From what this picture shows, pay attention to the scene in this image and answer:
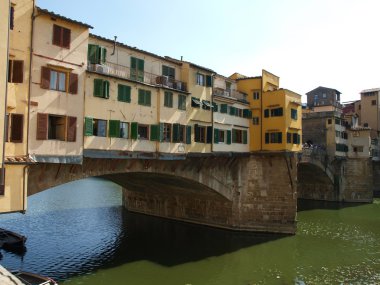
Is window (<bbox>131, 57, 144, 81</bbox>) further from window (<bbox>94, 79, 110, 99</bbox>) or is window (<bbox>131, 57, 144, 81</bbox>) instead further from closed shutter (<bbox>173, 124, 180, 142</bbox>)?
closed shutter (<bbox>173, 124, 180, 142</bbox>)

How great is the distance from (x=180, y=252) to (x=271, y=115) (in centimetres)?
1773

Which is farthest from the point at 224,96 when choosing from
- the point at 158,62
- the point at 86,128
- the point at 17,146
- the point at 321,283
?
the point at 17,146

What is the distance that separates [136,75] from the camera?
27297 mm

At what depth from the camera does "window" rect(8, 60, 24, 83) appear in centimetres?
1878

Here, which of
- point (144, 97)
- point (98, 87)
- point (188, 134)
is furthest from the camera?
point (188, 134)

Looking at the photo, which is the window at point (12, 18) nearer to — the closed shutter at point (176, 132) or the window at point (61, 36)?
the window at point (61, 36)

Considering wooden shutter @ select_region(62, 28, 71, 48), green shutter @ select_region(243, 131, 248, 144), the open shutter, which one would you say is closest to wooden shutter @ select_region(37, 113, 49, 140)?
wooden shutter @ select_region(62, 28, 71, 48)

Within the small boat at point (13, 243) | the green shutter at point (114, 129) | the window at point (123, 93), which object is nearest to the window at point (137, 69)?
the window at point (123, 93)

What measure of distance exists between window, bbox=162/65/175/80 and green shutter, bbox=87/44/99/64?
24.4ft

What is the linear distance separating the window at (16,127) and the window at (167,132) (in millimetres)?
11430

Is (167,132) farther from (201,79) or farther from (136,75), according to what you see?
(201,79)

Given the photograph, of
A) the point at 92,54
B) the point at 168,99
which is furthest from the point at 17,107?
the point at 168,99

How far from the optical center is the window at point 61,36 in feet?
68.2

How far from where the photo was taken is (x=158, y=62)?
29609 mm
